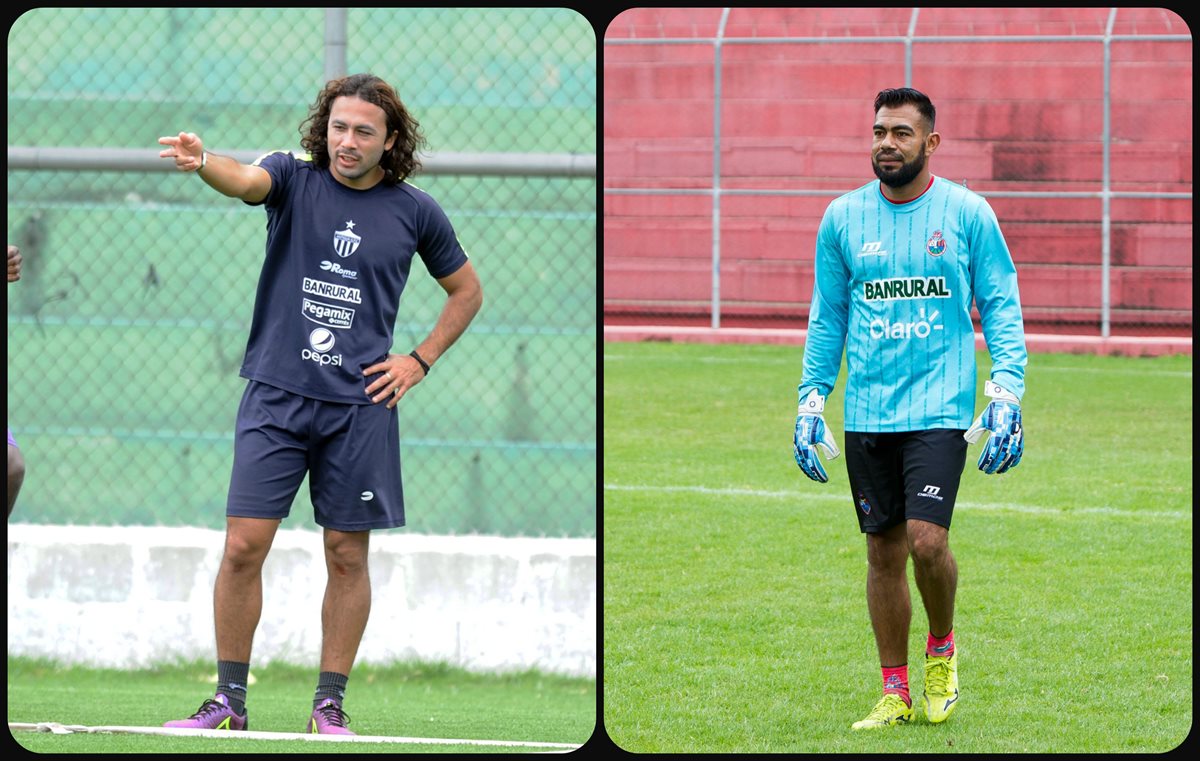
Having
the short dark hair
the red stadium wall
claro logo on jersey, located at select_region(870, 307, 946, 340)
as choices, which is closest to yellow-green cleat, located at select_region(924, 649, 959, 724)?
claro logo on jersey, located at select_region(870, 307, 946, 340)

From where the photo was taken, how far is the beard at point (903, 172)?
446 centimetres

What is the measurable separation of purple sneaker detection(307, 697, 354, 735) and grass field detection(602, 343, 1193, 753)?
0.74 metres

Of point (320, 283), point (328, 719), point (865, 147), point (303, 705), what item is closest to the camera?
point (320, 283)

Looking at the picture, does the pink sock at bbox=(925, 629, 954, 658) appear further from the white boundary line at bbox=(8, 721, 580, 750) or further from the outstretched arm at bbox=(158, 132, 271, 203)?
the outstretched arm at bbox=(158, 132, 271, 203)

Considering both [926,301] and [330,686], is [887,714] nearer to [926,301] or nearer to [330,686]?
[926,301]

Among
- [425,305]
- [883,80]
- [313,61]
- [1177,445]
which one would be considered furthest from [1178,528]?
[883,80]

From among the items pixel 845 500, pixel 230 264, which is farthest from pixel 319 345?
pixel 845 500

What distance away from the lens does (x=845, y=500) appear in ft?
27.3

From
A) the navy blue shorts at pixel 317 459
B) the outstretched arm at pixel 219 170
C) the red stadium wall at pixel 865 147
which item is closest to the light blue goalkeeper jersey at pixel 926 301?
the navy blue shorts at pixel 317 459

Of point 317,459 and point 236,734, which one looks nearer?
point 236,734

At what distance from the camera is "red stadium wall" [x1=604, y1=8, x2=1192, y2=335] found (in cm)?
1515

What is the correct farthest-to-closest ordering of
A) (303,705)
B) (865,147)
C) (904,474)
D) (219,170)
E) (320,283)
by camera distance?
(865,147) → (303,705) → (904,474) → (320,283) → (219,170)

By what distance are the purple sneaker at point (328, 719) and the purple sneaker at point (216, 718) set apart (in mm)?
185

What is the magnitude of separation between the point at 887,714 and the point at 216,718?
178cm
